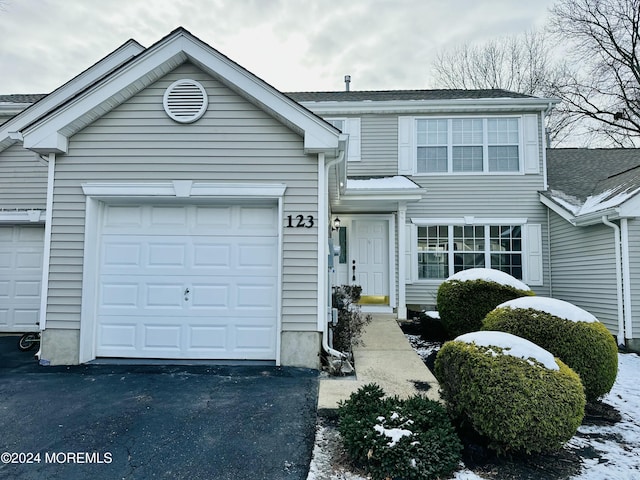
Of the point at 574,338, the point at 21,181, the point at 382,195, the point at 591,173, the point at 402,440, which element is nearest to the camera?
the point at 402,440

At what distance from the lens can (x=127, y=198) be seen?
5.33m

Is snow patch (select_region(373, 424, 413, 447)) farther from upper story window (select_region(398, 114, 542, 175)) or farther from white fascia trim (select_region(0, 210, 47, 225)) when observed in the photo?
upper story window (select_region(398, 114, 542, 175))

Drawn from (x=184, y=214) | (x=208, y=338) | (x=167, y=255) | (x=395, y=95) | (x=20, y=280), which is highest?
(x=395, y=95)

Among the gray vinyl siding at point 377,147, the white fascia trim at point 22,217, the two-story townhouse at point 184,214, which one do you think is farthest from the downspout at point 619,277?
the white fascia trim at point 22,217

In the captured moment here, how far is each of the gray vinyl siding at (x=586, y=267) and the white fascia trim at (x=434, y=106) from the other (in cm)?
293

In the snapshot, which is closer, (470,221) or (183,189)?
(183,189)

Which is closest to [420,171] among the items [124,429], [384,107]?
[384,107]

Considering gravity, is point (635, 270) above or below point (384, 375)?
above

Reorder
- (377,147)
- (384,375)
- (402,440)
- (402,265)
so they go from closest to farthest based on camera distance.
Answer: (402,440) → (384,375) → (402,265) → (377,147)

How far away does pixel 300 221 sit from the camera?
519 cm

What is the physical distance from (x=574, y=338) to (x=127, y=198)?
5972mm

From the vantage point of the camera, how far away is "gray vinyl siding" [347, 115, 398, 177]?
10.1m

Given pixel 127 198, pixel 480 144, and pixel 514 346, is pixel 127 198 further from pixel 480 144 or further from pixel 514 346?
pixel 480 144

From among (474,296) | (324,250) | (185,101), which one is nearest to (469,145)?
(474,296)
